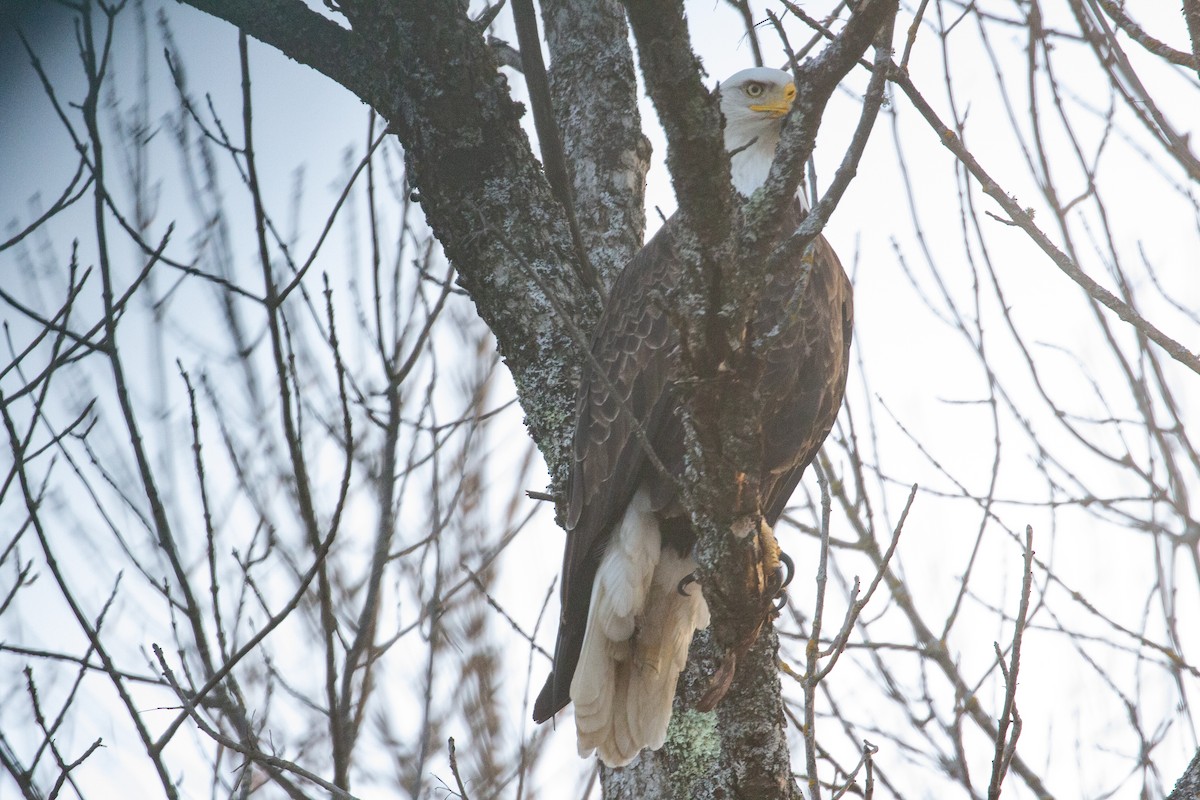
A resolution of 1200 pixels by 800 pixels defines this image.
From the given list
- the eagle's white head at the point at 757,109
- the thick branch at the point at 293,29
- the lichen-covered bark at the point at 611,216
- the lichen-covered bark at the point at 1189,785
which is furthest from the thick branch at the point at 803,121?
the eagle's white head at the point at 757,109

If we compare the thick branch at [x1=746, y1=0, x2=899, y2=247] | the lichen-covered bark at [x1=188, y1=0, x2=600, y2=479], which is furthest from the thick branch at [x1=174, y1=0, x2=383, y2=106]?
the thick branch at [x1=746, y1=0, x2=899, y2=247]

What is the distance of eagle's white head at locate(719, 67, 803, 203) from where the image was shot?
3881mm

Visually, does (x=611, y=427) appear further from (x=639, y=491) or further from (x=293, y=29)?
(x=293, y=29)

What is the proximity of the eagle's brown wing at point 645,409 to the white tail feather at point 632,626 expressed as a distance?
0.18 ft

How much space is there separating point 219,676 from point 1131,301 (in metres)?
2.83

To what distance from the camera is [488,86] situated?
271cm

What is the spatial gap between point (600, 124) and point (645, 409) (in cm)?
98

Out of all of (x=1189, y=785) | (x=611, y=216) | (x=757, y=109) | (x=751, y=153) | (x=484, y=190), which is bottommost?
(x=1189, y=785)

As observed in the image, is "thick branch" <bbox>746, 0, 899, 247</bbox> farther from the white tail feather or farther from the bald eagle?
the white tail feather

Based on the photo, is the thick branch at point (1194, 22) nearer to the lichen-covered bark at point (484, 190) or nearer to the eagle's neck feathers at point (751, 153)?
the lichen-covered bark at point (484, 190)

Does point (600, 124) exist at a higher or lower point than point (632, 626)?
higher

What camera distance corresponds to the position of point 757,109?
3.97 metres

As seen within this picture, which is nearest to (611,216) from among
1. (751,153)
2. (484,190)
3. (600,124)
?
(600,124)

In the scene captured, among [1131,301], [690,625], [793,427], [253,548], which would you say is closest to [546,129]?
[793,427]
